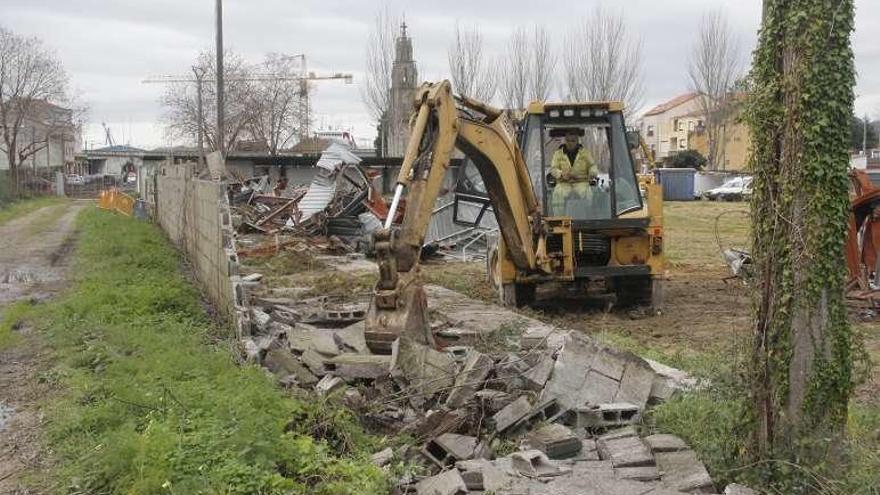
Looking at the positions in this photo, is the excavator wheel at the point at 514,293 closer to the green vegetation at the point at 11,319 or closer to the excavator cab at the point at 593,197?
the excavator cab at the point at 593,197

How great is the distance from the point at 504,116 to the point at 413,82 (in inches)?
1473

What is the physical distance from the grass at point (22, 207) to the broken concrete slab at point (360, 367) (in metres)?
27.8

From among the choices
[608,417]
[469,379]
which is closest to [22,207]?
[469,379]

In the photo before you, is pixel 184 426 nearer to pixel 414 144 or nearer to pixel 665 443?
pixel 665 443

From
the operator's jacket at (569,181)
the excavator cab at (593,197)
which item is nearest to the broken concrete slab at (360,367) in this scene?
the excavator cab at (593,197)

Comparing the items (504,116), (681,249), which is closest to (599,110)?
(504,116)

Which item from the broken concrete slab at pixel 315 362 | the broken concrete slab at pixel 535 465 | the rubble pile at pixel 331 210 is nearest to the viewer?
the broken concrete slab at pixel 535 465

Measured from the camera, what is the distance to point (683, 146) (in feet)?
278

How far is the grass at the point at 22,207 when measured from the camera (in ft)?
117

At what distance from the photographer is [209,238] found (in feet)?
41.1

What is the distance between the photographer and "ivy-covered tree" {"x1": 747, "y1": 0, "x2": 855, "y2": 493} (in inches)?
186

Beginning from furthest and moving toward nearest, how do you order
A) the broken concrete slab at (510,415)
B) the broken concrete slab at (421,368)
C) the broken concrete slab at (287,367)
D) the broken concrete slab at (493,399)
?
1. the broken concrete slab at (287,367)
2. the broken concrete slab at (421,368)
3. the broken concrete slab at (493,399)
4. the broken concrete slab at (510,415)

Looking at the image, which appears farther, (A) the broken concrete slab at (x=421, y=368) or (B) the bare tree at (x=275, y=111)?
(B) the bare tree at (x=275, y=111)

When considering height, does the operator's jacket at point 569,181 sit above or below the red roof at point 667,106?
below
